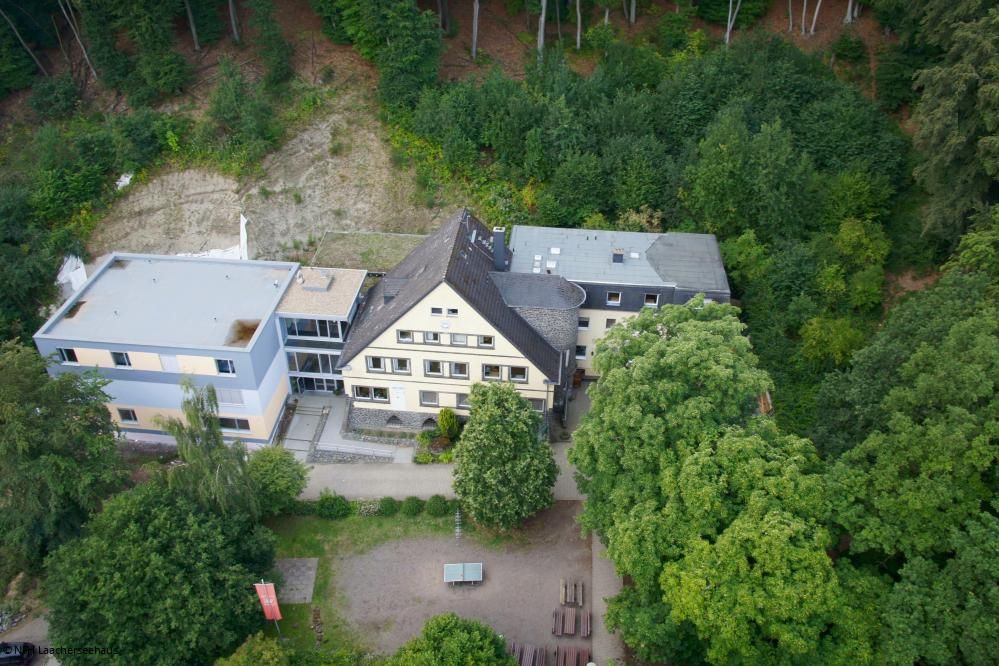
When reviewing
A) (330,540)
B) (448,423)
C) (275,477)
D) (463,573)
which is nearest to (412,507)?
(330,540)

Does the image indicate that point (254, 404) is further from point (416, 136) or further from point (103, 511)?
point (416, 136)

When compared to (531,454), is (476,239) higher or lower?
higher

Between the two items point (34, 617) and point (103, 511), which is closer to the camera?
point (103, 511)

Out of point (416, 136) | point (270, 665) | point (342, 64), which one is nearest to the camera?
point (270, 665)

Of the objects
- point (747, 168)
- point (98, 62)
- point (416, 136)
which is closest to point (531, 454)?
point (747, 168)

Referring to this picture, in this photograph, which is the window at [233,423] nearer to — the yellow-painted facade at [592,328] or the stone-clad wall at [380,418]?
the stone-clad wall at [380,418]

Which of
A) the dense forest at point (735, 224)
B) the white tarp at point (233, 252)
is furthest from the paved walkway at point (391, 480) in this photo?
the white tarp at point (233, 252)
